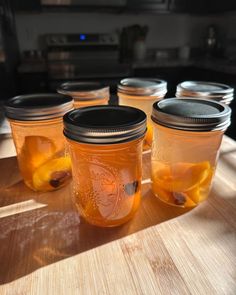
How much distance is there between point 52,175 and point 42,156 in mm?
41

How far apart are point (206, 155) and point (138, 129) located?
16 centimetres

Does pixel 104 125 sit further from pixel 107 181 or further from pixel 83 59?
pixel 83 59

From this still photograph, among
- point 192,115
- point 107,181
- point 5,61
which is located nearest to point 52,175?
point 107,181

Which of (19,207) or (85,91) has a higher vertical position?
(85,91)

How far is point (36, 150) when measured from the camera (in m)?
0.47

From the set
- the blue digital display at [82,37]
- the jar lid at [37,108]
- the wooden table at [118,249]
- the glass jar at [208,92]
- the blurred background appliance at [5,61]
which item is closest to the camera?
the wooden table at [118,249]

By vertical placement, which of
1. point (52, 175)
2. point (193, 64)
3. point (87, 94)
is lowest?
point (193, 64)

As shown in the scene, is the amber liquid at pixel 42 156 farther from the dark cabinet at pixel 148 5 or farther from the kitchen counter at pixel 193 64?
the dark cabinet at pixel 148 5

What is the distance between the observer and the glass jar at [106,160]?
0.33 meters

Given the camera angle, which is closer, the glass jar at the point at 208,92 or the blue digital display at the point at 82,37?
the glass jar at the point at 208,92

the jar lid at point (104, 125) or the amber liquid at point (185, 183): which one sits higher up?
the jar lid at point (104, 125)

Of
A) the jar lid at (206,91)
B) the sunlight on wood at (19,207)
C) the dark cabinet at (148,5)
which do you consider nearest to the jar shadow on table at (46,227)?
the sunlight on wood at (19,207)

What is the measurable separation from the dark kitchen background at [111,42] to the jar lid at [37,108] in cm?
143

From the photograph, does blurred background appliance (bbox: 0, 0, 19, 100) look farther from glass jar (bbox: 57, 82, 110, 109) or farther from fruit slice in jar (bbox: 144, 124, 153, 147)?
fruit slice in jar (bbox: 144, 124, 153, 147)
